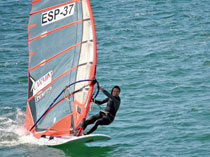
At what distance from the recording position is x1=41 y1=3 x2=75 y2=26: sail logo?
36.7 feet

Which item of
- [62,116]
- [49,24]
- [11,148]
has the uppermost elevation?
[49,24]

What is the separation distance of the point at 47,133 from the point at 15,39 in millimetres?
11683

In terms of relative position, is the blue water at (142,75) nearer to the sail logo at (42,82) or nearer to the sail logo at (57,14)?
→ the sail logo at (42,82)

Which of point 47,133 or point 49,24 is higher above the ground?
point 49,24

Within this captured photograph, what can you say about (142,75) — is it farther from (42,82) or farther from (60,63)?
(60,63)

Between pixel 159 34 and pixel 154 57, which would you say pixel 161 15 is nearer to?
pixel 159 34

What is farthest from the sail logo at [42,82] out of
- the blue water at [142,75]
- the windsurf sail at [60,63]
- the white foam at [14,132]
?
the blue water at [142,75]

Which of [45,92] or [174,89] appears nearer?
[45,92]

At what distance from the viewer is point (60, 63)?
37.6ft

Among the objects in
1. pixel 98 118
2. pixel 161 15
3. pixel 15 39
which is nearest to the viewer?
pixel 98 118

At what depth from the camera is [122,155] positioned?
11.3 meters

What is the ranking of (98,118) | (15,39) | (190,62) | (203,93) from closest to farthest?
(98,118) → (203,93) → (190,62) → (15,39)

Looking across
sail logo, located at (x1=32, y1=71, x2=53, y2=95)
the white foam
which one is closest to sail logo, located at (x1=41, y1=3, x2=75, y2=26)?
sail logo, located at (x1=32, y1=71, x2=53, y2=95)

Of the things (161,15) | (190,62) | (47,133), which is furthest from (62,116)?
(161,15)
